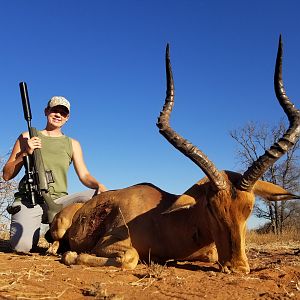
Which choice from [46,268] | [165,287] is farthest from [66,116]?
[165,287]

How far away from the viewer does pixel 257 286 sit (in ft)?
13.6

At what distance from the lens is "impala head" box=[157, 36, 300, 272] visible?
4.80m

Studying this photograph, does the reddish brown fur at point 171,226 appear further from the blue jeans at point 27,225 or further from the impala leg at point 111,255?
the blue jeans at point 27,225

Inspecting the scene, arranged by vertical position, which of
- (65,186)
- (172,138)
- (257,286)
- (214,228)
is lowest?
(257,286)

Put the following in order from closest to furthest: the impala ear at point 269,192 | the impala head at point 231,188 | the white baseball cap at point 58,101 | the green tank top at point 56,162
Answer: the impala head at point 231,188, the impala ear at point 269,192, the green tank top at point 56,162, the white baseball cap at point 58,101

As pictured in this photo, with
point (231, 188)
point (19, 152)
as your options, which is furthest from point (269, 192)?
point (19, 152)

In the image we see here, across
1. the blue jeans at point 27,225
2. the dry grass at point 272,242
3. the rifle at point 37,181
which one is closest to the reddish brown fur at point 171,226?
the rifle at point 37,181

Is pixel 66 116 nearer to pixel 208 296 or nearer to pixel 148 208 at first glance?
pixel 148 208

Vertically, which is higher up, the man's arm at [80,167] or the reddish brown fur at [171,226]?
the man's arm at [80,167]

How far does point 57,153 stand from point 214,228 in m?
3.83

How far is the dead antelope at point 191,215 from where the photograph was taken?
4875mm

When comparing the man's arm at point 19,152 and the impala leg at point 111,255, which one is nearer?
the impala leg at point 111,255

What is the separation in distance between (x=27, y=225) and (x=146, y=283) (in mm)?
3863

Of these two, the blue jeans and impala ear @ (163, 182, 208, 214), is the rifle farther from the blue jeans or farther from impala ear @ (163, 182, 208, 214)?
impala ear @ (163, 182, 208, 214)
